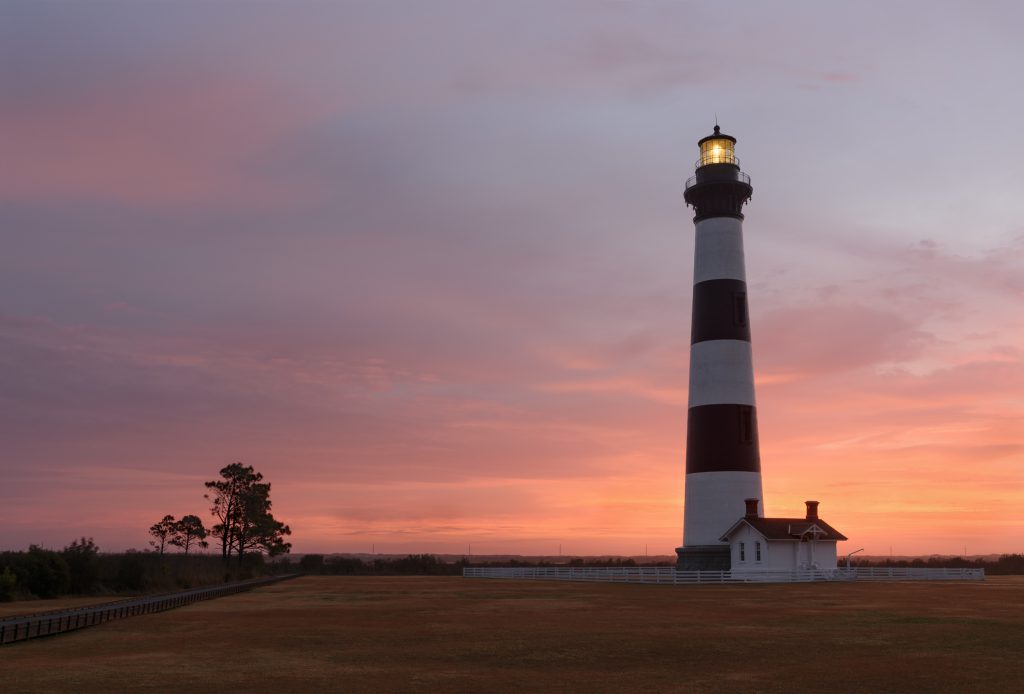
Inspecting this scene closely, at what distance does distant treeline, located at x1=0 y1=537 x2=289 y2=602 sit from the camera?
49.9 metres

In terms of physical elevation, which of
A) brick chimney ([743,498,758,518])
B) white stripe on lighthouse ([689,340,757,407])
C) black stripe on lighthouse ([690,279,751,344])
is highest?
black stripe on lighthouse ([690,279,751,344])

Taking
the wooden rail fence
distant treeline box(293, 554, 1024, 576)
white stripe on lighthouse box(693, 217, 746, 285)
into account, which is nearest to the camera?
the wooden rail fence

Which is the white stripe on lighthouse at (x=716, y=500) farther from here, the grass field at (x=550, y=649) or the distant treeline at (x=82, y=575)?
the distant treeline at (x=82, y=575)

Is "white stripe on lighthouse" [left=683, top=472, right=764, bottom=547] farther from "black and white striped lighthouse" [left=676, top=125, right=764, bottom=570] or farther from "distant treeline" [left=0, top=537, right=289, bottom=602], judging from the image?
"distant treeline" [left=0, top=537, right=289, bottom=602]

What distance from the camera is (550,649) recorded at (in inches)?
829

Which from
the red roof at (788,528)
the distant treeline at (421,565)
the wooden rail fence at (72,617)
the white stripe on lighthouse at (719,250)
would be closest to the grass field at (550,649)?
the wooden rail fence at (72,617)

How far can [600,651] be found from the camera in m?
20.7

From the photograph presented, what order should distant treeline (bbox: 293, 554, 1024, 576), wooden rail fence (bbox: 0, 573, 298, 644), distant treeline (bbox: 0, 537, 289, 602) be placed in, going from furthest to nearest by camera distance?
distant treeline (bbox: 293, 554, 1024, 576)
distant treeline (bbox: 0, 537, 289, 602)
wooden rail fence (bbox: 0, 573, 298, 644)

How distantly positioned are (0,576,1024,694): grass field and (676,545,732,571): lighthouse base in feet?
70.9

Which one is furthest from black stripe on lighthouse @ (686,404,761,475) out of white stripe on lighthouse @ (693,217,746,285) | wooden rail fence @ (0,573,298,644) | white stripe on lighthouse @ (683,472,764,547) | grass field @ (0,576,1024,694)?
wooden rail fence @ (0,573,298,644)

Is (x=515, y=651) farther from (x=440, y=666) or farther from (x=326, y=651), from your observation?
(x=326, y=651)

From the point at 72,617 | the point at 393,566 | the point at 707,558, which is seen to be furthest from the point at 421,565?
the point at 72,617

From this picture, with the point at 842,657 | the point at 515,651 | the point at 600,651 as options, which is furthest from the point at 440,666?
the point at 842,657

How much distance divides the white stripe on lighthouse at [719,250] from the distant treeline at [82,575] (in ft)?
130
